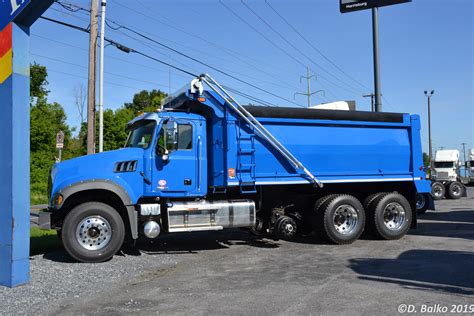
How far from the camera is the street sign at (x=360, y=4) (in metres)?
16.8

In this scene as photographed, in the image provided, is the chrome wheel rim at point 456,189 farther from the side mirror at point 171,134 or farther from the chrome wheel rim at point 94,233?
the chrome wheel rim at point 94,233

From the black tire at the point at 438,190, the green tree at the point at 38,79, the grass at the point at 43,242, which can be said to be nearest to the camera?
the grass at the point at 43,242

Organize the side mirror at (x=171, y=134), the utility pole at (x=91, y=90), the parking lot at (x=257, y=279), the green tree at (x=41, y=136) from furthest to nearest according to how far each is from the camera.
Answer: the green tree at (x=41, y=136) < the utility pole at (x=91, y=90) < the side mirror at (x=171, y=134) < the parking lot at (x=257, y=279)

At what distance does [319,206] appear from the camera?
32.7 feet

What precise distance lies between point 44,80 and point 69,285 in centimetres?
3717

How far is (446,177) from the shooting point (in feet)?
95.3

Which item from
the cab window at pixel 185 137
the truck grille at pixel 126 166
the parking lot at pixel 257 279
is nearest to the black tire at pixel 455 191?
the parking lot at pixel 257 279

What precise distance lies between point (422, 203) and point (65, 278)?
1142 cm

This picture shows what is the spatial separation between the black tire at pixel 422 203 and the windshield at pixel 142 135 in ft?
22.2

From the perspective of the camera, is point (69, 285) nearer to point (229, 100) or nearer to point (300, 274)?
point (300, 274)

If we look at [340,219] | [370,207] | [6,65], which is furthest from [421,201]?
[6,65]

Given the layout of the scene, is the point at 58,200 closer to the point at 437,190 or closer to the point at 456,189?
the point at 437,190

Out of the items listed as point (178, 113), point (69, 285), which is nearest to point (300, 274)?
point (69, 285)

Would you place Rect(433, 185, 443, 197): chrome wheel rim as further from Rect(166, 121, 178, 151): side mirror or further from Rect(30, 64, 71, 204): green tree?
Rect(30, 64, 71, 204): green tree
